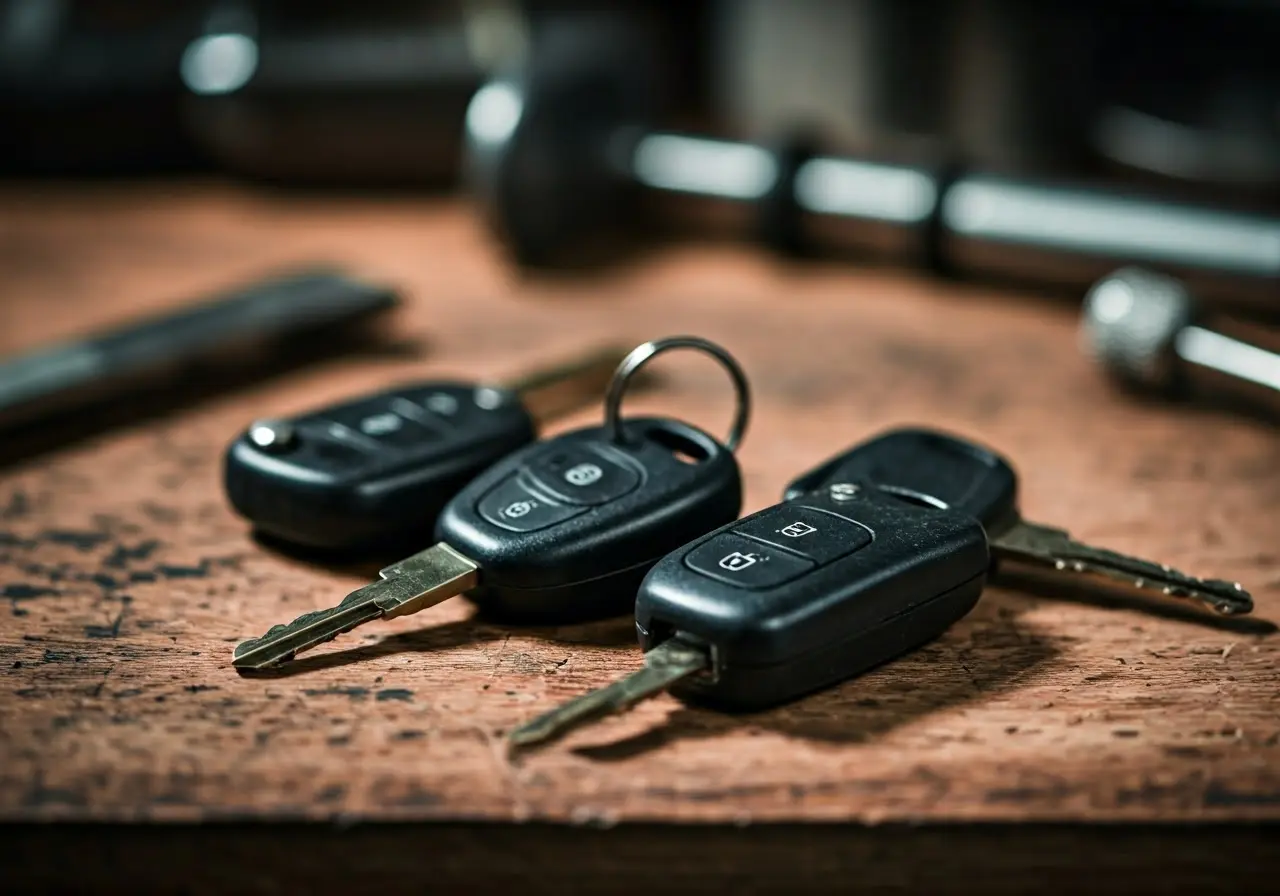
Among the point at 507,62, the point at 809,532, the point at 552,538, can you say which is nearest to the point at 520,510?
the point at 552,538

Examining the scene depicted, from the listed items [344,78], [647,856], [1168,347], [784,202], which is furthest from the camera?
[344,78]

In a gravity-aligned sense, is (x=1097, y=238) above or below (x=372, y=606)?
above

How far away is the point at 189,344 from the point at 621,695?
0.53 m


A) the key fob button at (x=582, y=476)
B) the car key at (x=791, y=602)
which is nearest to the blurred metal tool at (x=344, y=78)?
the key fob button at (x=582, y=476)

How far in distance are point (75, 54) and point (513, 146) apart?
0.56 m

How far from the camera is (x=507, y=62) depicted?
4.12ft

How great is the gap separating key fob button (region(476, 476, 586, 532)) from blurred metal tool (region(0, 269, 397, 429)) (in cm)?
37

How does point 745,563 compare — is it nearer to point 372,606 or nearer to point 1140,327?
point 372,606

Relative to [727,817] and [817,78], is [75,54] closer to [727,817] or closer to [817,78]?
[817,78]

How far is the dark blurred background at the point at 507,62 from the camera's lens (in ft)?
4.30

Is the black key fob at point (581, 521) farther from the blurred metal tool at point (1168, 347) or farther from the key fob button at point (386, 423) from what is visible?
the blurred metal tool at point (1168, 347)

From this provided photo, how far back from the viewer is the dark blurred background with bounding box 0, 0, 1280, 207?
131 centimetres

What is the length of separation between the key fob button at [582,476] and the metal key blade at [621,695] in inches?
4.3

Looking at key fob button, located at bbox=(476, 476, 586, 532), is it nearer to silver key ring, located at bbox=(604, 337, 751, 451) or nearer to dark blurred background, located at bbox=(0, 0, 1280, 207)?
silver key ring, located at bbox=(604, 337, 751, 451)
